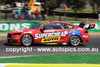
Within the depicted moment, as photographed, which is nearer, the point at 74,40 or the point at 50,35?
the point at 50,35

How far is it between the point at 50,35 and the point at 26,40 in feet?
4.24

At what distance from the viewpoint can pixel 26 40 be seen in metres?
12.5

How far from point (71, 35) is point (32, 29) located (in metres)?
2.10

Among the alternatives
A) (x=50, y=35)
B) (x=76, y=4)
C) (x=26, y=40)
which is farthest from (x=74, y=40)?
(x=76, y=4)

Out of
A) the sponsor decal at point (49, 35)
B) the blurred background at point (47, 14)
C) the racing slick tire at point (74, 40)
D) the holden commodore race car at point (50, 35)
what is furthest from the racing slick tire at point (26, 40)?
the blurred background at point (47, 14)

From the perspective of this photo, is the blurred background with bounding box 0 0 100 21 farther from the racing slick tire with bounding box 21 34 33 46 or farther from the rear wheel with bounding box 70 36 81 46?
the rear wheel with bounding box 70 36 81 46

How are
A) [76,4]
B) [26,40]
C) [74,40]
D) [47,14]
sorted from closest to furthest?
1. [26,40]
2. [74,40]
3. [47,14]
4. [76,4]

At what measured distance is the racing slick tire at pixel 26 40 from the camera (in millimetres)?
12465

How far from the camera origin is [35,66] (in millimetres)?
4699

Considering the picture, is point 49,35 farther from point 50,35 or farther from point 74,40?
point 74,40

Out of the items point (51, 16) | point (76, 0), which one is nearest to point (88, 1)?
point (76, 0)

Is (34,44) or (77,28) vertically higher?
(77,28)

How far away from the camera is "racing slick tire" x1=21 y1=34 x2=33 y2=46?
1246 cm

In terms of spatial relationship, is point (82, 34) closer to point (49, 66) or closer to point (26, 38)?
point (26, 38)
